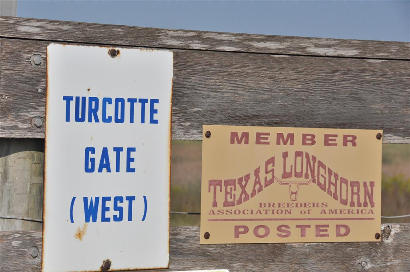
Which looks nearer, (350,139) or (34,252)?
(34,252)

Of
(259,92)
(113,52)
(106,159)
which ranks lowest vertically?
(106,159)

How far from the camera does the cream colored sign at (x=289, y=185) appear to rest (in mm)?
1812

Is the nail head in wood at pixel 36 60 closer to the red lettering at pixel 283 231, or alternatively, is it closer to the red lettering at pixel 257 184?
the red lettering at pixel 257 184

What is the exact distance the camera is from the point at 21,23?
1.71m

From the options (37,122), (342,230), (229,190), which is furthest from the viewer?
(342,230)

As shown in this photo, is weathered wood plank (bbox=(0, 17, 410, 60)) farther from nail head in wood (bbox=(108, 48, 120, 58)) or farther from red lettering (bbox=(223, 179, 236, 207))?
red lettering (bbox=(223, 179, 236, 207))

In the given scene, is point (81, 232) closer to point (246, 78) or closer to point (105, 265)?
point (105, 265)

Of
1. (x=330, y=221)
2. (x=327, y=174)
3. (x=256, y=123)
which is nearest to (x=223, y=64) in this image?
(x=256, y=123)

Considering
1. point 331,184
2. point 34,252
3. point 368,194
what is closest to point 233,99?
point 331,184

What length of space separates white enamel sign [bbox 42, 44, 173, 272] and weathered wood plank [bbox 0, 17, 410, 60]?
36 mm

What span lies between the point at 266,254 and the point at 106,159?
1.92 ft

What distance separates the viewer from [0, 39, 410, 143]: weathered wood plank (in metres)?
1.68

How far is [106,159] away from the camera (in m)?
1.72

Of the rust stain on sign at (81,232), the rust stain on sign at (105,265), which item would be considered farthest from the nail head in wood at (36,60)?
the rust stain on sign at (105,265)
